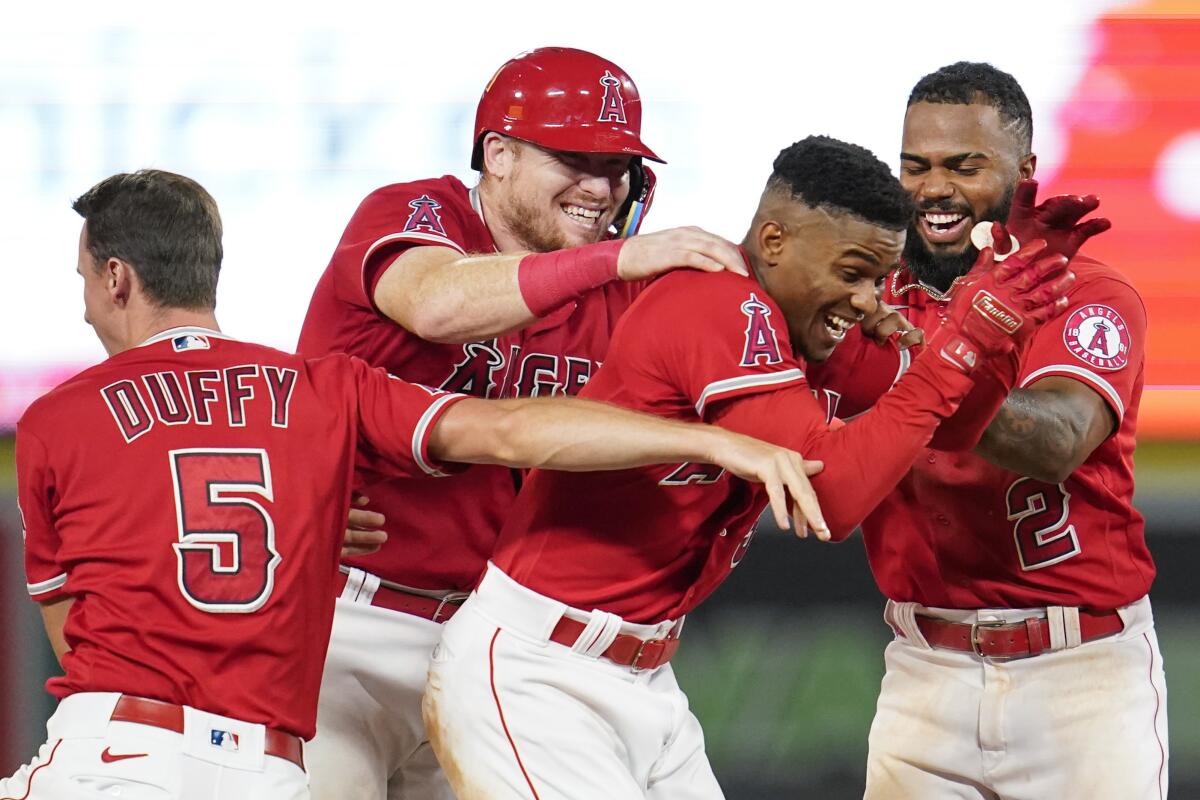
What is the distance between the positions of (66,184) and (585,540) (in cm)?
306

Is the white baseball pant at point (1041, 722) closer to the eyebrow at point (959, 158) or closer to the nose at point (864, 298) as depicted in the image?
the nose at point (864, 298)

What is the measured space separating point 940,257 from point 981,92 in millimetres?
414

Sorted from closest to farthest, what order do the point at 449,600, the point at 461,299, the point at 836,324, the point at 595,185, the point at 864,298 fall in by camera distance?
the point at 864,298, the point at 836,324, the point at 461,299, the point at 449,600, the point at 595,185

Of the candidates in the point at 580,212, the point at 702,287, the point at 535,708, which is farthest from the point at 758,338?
the point at 580,212

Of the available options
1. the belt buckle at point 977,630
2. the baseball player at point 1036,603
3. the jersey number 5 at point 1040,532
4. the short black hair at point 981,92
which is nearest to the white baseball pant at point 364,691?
the baseball player at point 1036,603

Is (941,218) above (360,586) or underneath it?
above

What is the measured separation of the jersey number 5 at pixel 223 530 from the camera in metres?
2.74

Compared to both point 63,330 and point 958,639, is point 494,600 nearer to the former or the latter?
point 958,639

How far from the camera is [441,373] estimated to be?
3545mm

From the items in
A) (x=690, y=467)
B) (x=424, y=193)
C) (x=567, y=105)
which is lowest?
(x=690, y=467)

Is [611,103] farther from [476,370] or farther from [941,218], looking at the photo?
[941,218]

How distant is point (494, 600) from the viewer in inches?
119

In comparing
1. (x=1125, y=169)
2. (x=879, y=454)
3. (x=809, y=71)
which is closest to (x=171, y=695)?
(x=879, y=454)

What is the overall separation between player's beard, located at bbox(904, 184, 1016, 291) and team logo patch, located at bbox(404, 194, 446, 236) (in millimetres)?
1115
